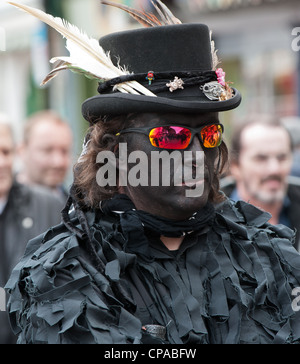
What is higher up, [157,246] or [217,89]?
[217,89]

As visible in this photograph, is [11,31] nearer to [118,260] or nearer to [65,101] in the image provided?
[65,101]

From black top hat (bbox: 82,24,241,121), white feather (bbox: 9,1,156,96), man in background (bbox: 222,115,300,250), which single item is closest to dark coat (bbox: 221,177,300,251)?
man in background (bbox: 222,115,300,250)

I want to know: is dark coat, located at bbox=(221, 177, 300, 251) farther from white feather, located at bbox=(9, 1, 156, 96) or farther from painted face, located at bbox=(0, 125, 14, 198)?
white feather, located at bbox=(9, 1, 156, 96)

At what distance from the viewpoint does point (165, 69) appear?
2.73 meters

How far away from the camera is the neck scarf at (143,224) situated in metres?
2.67

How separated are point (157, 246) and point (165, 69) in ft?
2.34

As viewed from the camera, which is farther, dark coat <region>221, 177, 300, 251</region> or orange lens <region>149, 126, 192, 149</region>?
dark coat <region>221, 177, 300, 251</region>

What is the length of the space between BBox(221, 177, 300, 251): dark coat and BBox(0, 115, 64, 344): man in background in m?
1.28

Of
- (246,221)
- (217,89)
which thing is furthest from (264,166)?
(217,89)

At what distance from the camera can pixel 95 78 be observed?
2789 mm

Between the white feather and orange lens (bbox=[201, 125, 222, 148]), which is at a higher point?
the white feather

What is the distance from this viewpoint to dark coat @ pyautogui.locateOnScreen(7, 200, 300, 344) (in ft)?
7.98

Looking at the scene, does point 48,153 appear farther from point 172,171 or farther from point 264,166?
point 172,171
